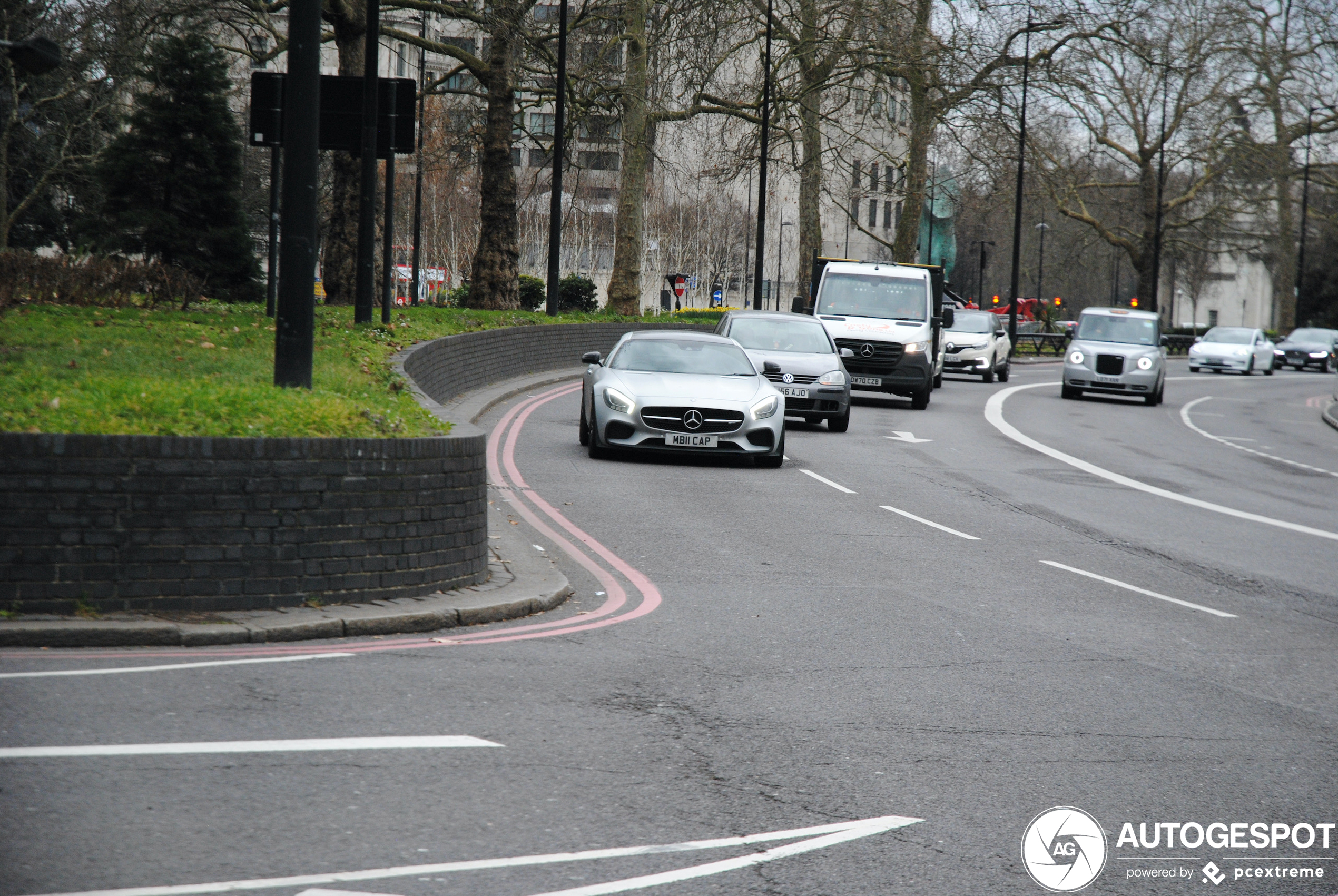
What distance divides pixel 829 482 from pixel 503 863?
37.1 feet

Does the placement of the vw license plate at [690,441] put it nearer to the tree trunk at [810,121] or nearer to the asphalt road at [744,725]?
the asphalt road at [744,725]

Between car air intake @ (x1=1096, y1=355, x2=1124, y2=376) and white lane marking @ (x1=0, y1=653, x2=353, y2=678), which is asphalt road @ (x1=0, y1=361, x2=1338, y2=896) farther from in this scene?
car air intake @ (x1=1096, y1=355, x2=1124, y2=376)

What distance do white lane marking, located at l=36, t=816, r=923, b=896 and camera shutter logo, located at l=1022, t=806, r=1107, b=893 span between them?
43 centimetres

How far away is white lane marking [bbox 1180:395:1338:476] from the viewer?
20516 millimetres

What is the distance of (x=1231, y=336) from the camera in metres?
55.2

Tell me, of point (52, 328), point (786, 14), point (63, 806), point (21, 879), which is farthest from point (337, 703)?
point (786, 14)

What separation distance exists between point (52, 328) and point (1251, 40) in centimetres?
5955

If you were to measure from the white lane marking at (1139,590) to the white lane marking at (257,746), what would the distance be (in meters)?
5.78

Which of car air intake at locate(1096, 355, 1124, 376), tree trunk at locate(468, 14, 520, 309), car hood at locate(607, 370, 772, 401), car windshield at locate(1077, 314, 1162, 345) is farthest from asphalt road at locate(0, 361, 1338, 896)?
car windshield at locate(1077, 314, 1162, 345)

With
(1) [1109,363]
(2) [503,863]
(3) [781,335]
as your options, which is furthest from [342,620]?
(1) [1109,363]

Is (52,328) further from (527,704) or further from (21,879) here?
(21,879)

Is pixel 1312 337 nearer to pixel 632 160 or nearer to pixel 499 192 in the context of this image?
pixel 632 160

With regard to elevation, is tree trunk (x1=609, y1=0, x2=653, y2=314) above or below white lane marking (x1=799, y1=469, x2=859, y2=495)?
above

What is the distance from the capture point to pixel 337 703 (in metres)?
6.11
